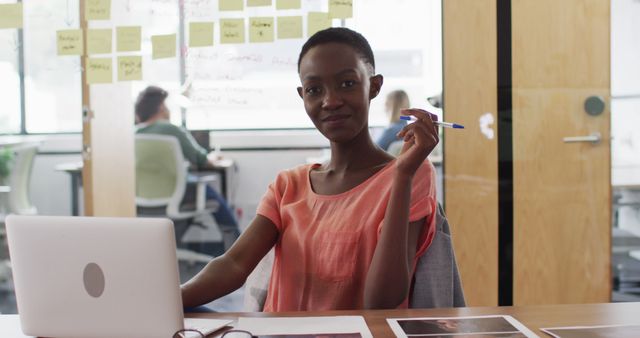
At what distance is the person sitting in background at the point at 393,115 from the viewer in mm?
3371

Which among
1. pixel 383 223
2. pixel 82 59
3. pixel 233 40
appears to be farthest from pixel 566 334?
pixel 82 59

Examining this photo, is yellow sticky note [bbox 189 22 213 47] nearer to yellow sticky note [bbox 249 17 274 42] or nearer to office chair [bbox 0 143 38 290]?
yellow sticky note [bbox 249 17 274 42]

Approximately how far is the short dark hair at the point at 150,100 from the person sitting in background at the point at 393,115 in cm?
97

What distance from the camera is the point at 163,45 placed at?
3387mm

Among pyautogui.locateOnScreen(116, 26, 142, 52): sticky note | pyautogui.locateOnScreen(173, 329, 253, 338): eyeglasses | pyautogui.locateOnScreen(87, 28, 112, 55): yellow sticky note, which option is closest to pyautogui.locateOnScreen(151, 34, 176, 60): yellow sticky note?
pyautogui.locateOnScreen(116, 26, 142, 52): sticky note

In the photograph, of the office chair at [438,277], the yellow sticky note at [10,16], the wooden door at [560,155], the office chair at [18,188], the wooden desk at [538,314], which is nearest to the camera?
the wooden desk at [538,314]

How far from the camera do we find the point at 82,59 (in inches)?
133

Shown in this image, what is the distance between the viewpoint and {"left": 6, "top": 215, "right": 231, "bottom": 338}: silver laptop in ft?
3.82

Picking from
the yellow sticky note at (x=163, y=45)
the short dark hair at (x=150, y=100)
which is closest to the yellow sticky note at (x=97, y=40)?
the yellow sticky note at (x=163, y=45)

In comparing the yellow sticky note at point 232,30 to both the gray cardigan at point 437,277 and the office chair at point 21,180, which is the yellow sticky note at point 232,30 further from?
the gray cardigan at point 437,277

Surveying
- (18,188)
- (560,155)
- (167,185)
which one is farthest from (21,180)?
(560,155)

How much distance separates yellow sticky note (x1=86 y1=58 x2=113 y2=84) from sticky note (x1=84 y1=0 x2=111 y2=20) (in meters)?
0.17

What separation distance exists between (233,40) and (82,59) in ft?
2.09

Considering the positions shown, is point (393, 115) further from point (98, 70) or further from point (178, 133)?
point (98, 70)
